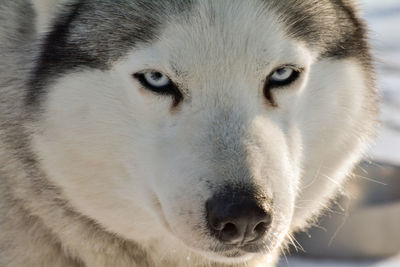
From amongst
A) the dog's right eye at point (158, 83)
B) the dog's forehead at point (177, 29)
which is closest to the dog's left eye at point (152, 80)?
the dog's right eye at point (158, 83)

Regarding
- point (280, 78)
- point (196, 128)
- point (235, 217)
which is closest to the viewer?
point (235, 217)

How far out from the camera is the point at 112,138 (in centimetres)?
235

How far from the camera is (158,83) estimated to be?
7.36 ft

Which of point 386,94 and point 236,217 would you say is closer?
point 236,217

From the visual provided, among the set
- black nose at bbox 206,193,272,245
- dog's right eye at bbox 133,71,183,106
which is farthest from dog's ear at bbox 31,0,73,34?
black nose at bbox 206,193,272,245

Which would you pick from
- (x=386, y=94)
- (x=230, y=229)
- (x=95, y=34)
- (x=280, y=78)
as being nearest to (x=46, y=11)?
(x=95, y=34)

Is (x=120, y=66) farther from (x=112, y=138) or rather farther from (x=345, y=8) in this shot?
(x=345, y=8)

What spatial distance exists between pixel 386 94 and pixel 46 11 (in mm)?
5499

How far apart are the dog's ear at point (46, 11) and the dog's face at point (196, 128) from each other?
92mm

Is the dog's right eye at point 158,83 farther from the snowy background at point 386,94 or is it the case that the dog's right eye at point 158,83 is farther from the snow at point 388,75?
the snow at point 388,75

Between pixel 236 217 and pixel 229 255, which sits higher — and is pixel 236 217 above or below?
above

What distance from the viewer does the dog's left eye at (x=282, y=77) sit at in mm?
2316

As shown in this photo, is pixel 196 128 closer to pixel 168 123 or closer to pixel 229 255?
pixel 168 123

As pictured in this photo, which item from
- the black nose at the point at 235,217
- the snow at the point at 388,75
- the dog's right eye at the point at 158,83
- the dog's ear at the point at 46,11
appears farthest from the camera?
the snow at the point at 388,75
